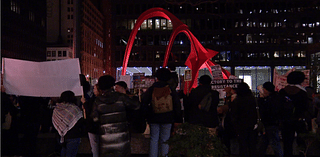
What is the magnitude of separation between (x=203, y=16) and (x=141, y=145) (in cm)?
5614

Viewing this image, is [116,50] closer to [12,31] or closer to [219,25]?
[219,25]

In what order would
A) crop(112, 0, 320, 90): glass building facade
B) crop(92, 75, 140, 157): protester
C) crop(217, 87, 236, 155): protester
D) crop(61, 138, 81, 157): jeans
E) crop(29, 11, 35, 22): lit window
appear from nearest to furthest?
crop(92, 75, 140, 157): protester → crop(61, 138, 81, 157): jeans → crop(217, 87, 236, 155): protester → crop(112, 0, 320, 90): glass building facade → crop(29, 11, 35, 22): lit window

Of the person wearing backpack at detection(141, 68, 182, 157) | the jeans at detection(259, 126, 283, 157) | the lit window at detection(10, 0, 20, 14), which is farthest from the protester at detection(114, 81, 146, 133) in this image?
the lit window at detection(10, 0, 20, 14)

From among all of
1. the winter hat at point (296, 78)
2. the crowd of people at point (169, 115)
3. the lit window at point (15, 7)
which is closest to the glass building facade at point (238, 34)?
the lit window at point (15, 7)

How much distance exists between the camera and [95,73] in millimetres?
120125

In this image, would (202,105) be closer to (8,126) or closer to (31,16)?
(8,126)

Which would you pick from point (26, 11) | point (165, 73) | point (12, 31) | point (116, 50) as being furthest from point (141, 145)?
point (26, 11)

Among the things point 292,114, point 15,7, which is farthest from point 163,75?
point 15,7

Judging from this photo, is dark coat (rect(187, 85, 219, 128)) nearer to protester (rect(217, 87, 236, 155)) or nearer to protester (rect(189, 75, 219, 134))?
protester (rect(189, 75, 219, 134))

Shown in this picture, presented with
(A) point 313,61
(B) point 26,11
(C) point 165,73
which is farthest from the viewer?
(B) point 26,11

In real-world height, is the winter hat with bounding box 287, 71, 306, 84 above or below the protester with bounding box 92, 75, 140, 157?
above

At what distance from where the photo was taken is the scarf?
5648 millimetres

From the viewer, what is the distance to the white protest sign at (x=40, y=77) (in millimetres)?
6023

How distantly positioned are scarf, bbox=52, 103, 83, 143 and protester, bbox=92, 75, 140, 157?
115 cm
